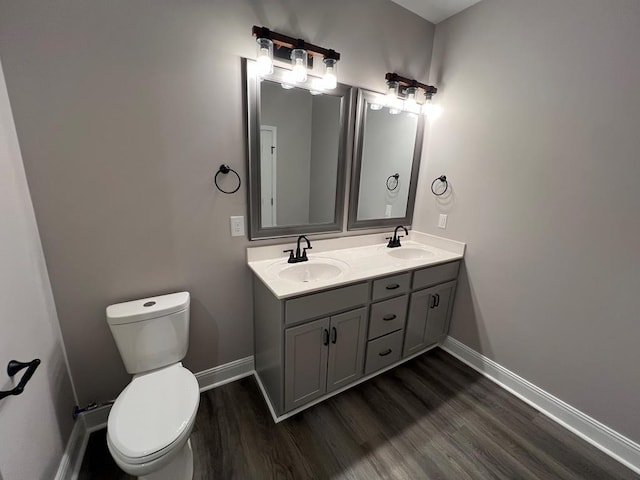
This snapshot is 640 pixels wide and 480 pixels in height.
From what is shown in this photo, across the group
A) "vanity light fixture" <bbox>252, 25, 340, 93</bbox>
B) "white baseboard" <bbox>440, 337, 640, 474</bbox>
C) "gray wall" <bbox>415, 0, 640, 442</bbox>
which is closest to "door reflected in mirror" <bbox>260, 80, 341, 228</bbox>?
"vanity light fixture" <bbox>252, 25, 340, 93</bbox>

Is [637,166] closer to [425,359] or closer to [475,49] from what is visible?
[475,49]

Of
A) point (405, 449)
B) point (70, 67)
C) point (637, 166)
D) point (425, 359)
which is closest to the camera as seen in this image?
point (70, 67)

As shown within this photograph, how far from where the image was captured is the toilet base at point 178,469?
1.15m

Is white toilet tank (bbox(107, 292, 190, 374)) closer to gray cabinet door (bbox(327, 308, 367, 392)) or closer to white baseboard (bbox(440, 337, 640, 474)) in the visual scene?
gray cabinet door (bbox(327, 308, 367, 392))

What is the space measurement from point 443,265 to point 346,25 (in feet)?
5.97

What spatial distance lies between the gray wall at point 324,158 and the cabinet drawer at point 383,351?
95 centimetres

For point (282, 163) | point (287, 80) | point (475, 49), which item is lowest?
point (282, 163)

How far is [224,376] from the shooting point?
1852 mm

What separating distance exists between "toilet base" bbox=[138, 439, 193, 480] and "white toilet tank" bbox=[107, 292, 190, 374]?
1.44 feet

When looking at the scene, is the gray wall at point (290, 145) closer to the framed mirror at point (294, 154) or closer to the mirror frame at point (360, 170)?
the framed mirror at point (294, 154)

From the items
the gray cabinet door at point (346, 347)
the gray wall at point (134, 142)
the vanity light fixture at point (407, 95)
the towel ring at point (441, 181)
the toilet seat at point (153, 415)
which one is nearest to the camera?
the toilet seat at point (153, 415)

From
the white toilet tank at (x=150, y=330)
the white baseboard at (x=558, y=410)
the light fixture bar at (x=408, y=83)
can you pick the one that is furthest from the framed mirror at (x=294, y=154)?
the white baseboard at (x=558, y=410)

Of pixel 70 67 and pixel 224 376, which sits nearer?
pixel 70 67

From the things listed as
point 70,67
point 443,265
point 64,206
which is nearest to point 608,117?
point 443,265
